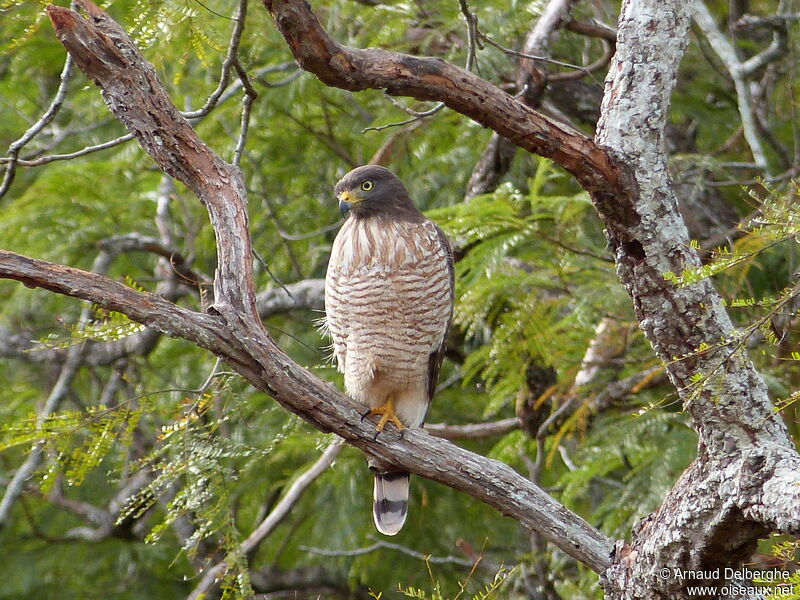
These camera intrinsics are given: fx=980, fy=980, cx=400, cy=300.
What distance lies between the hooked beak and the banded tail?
1.19 meters

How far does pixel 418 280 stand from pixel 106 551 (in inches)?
134

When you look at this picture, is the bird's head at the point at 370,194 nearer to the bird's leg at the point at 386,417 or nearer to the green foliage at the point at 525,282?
the green foliage at the point at 525,282

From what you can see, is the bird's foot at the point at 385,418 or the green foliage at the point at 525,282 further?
the green foliage at the point at 525,282

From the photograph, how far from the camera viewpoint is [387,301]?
A: 13.6ft

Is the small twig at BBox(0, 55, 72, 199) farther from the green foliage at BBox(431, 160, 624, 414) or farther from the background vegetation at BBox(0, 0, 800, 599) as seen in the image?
the green foliage at BBox(431, 160, 624, 414)

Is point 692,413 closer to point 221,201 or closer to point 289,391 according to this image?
point 289,391

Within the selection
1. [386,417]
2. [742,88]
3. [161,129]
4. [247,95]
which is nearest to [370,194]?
[247,95]

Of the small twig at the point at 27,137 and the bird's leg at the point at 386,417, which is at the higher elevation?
the small twig at the point at 27,137

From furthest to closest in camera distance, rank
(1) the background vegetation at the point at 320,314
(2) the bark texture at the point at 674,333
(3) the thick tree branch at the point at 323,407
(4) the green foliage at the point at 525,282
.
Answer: (1) the background vegetation at the point at 320,314 → (4) the green foliage at the point at 525,282 → (2) the bark texture at the point at 674,333 → (3) the thick tree branch at the point at 323,407

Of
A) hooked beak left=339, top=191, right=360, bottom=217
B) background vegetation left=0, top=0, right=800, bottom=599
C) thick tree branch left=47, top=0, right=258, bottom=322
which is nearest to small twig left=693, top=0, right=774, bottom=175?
background vegetation left=0, top=0, right=800, bottom=599

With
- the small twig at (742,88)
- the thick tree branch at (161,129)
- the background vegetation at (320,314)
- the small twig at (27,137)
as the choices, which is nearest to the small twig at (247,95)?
the thick tree branch at (161,129)

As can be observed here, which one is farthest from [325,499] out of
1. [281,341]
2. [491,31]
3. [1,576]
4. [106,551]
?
[491,31]

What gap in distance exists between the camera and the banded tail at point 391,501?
4332 millimetres

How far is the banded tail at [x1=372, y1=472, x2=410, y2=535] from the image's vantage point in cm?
433
